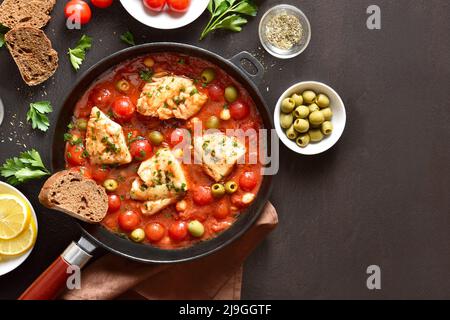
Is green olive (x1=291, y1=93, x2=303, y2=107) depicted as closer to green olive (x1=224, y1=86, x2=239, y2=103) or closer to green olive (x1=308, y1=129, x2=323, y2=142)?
green olive (x1=308, y1=129, x2=323, y2=142)

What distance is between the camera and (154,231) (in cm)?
451

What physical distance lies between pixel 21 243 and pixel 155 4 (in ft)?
6.65

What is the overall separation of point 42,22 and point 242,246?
228cm

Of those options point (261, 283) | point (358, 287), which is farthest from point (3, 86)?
point (358, 287)

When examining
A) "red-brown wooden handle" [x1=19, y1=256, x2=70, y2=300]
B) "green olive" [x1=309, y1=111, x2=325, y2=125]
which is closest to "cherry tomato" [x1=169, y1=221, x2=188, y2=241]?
"red-brown wooden handle" [x1=19, y1=256, x2=70, y2=300]

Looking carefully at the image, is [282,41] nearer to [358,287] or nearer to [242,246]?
[242,246]

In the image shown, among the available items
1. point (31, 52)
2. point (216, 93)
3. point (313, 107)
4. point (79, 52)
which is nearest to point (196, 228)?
point (216, 93)

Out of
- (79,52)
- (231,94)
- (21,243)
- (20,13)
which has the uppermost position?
(20,13)

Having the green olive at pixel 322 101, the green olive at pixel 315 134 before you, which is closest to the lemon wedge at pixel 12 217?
the green olive at pixel 315 134

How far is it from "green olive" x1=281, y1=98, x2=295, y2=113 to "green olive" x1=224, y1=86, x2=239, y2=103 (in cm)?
36

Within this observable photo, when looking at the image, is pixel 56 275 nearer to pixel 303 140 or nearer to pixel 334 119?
pixel 303 140

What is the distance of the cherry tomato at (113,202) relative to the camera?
4496mm

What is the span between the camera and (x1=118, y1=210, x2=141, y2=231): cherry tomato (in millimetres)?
4500
